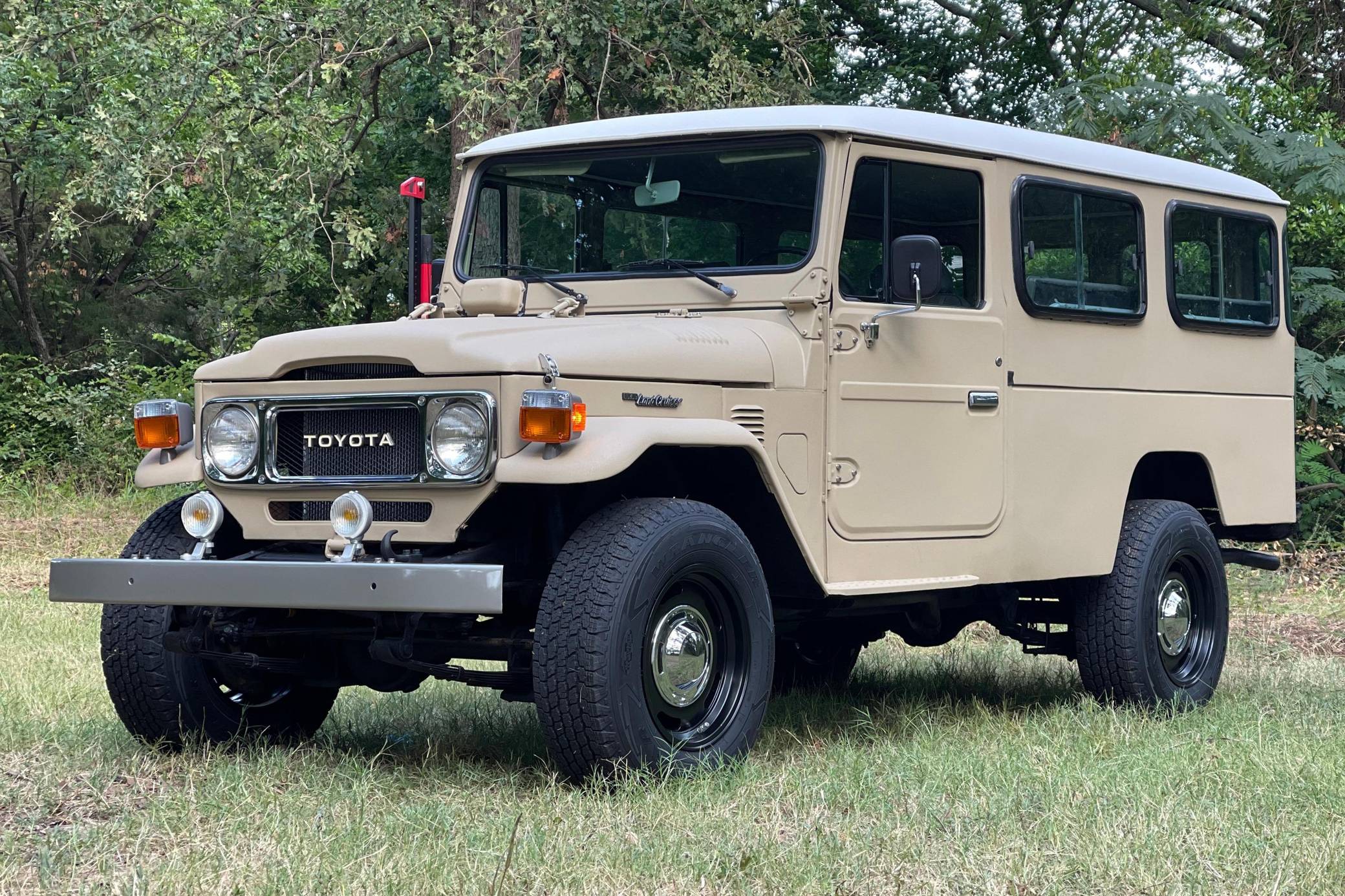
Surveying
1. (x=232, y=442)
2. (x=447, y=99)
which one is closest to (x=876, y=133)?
(x=232, y=442)

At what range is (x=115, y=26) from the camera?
47.1ft

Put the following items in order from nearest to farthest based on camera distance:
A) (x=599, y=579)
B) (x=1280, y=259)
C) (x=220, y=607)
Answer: (x=599, y=579)
(x=220, y=607)
(x=1280, y=259)

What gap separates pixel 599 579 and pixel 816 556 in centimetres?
115

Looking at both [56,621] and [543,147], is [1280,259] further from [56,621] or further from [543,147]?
[56,621]

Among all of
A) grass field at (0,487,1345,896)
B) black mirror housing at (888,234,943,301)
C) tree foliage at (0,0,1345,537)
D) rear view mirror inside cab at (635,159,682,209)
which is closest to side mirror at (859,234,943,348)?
black mirror housing at (888,234,943,301)

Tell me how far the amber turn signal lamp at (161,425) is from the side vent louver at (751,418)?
1854mm

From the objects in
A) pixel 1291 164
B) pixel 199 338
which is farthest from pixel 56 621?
pixel 199 338

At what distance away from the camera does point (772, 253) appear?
6.06 meters

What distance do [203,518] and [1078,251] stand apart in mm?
3741

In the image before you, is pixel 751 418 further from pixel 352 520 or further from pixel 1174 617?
pixel 1174 617

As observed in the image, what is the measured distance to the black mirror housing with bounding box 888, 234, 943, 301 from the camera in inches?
228

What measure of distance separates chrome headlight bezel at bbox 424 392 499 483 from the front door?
1.42 meters

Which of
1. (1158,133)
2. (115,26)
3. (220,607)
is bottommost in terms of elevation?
(220,607)

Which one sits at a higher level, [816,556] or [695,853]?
[816,556]
